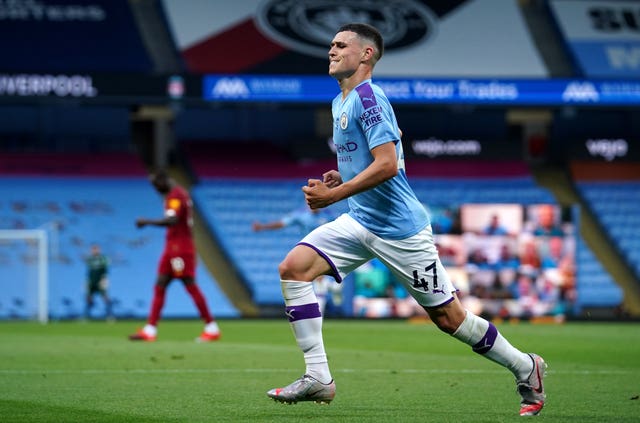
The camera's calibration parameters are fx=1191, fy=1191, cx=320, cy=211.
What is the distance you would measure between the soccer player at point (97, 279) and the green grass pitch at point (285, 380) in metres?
9.97

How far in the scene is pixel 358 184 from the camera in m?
6.95

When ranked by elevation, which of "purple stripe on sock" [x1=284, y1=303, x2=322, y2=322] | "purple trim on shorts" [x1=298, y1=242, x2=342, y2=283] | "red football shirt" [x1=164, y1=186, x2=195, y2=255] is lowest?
"red football shirt" [x1=164, y1=186, x2=195, y2=255]


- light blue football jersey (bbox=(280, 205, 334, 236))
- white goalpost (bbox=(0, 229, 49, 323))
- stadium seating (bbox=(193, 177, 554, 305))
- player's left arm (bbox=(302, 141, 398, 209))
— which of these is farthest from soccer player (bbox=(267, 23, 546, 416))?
stadium seating (bbox=(193, 177, 554, 305))

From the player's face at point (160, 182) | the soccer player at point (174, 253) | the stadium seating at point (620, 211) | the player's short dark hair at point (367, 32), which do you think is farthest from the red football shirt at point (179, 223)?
the stadium seating at point (620, 211)

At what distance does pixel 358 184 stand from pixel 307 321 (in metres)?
0.97

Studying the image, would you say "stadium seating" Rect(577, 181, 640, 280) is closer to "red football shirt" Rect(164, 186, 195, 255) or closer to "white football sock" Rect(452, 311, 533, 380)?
"red football shirt" Rect(164, 186, 195, 255)

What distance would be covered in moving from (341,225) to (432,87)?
73.0 ft

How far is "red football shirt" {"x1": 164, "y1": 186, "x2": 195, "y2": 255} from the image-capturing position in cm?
1628

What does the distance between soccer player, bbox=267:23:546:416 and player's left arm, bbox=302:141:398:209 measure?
0.12 metres

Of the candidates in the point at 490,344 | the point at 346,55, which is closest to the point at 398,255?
the point at 490,344

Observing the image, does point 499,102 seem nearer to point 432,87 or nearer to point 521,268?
point 432,87

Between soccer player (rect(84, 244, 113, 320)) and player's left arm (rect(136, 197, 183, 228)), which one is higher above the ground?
player's left arm (rect(136, 197, 183, 228))

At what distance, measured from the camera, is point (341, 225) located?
743cm

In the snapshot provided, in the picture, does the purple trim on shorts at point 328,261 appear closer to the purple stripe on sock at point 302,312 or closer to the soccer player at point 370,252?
the soccer player at point 370,252
